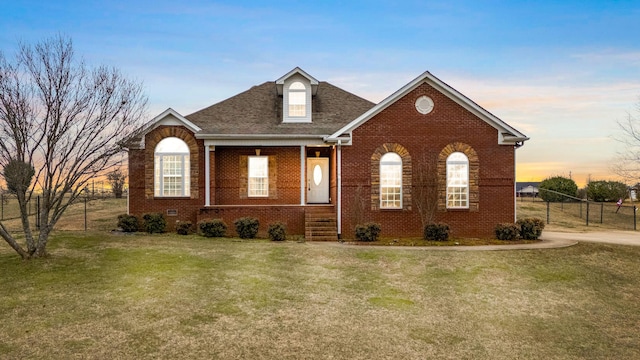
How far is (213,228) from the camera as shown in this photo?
17.5m

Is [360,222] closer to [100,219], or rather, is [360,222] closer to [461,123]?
[461,123]

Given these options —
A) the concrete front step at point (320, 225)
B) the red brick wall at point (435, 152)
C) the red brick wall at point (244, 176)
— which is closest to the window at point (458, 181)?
the red brick wall at point (435, 152)

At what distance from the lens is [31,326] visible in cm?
744

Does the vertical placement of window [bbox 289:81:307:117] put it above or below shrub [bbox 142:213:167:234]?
above

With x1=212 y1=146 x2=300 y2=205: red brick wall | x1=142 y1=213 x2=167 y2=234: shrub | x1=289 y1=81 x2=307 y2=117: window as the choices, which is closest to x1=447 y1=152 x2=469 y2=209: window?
x1=212 y1=146 x2=300 y2=205: red brick wall

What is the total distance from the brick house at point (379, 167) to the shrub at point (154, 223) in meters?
0.64

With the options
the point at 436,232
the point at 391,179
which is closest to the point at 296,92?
the point at 391,179

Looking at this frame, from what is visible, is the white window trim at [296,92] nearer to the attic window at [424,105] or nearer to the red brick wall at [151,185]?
the red brick wall at [151,185]

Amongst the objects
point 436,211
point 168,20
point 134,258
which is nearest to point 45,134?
point 134,258

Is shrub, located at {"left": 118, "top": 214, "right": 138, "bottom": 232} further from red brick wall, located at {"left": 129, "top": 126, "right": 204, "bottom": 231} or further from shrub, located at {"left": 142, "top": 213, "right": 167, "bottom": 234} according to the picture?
red brick wall, located at {"left": 129, "top": 126, "right": 204, "bottom": 231}

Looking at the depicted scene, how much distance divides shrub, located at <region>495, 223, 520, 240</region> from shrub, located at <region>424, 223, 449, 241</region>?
2243 millimetres

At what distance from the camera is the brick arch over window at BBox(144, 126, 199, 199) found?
19.2 metres

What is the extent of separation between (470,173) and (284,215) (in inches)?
314

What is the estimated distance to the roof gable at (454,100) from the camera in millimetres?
17922
